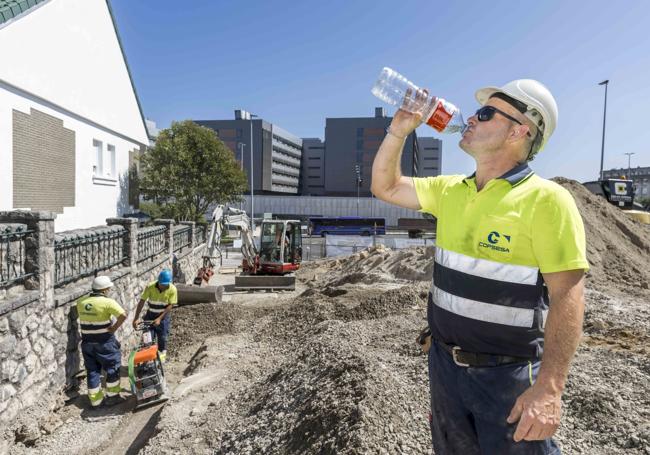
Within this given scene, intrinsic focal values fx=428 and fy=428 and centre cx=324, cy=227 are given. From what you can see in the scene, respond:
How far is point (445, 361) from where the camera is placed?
226 centimetres

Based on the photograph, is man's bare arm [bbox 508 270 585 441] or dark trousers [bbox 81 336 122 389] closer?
man's bare arm [bbox 508 270 585 441]

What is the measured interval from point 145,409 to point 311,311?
419 centimetres

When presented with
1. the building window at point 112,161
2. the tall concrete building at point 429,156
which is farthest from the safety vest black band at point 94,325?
the tall concrete building at point 429,156

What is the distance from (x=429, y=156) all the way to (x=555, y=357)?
97131mm

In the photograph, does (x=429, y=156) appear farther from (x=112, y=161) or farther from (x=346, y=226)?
(x=112, y=161)

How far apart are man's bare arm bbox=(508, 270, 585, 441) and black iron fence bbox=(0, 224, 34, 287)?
6014mm

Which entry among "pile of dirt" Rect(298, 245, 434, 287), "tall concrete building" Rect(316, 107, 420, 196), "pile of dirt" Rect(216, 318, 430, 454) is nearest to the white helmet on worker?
"pile of dirt" Rect(216, 318, 430, 454)

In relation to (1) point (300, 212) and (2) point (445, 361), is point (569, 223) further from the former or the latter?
(1) point (300, 212)

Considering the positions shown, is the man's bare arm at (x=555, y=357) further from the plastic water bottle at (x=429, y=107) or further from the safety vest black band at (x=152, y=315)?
the safety vest black band at (x=152, y=315)

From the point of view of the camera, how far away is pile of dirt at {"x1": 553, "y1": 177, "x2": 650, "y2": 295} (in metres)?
12.7

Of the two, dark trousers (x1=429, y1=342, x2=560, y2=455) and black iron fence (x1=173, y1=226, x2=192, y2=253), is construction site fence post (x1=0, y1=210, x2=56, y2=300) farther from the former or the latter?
black iron fence (x1=173, y1=226, x2=192, y2=253)

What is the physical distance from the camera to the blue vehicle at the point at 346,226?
43156 millimetres

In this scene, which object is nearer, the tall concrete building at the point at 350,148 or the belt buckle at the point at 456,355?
the belt buckle at the point at 456,355

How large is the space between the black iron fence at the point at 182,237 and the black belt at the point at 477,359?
603 inches
